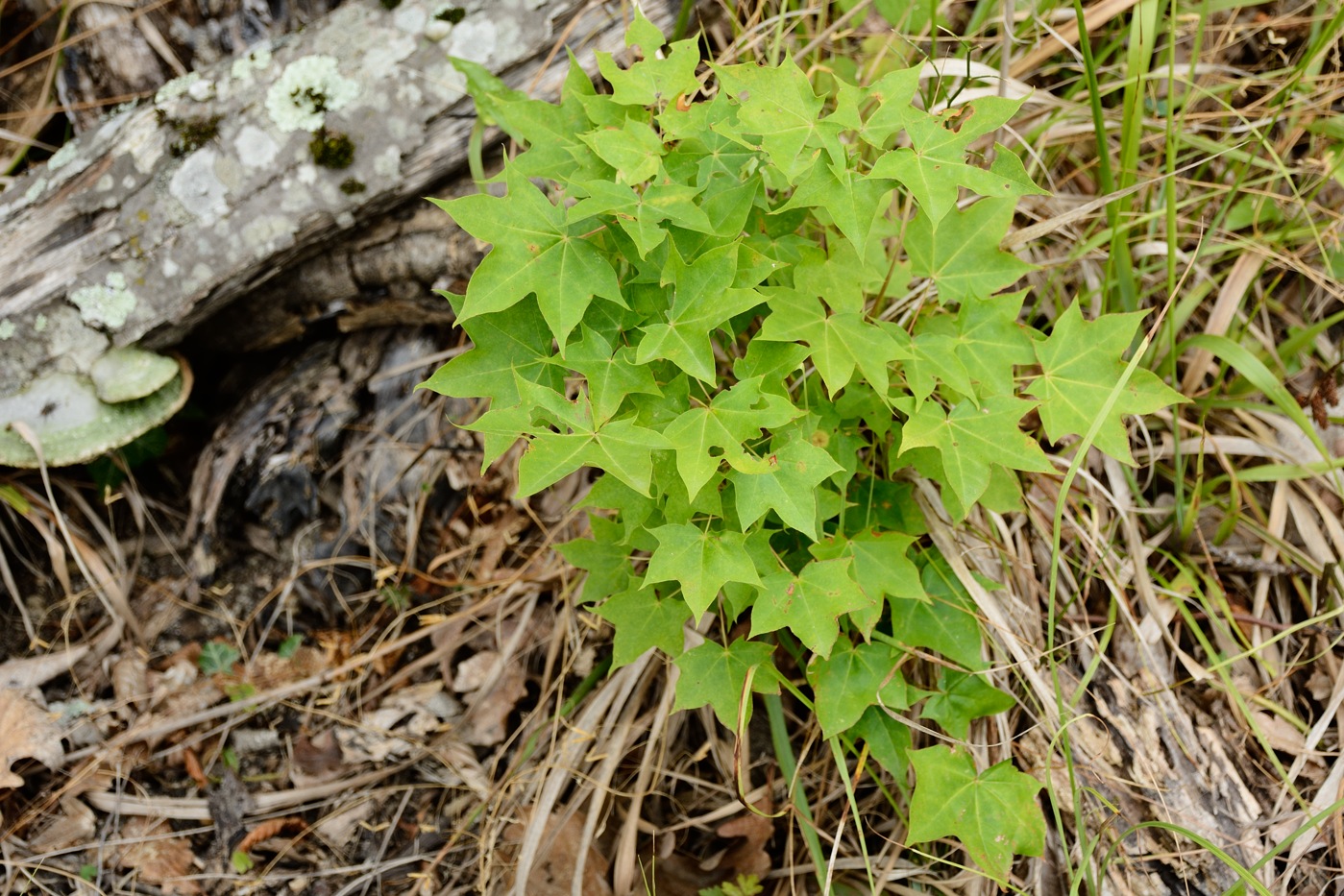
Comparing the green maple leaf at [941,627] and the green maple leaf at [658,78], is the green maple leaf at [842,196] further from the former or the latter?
the green maple leaf at [941,627]

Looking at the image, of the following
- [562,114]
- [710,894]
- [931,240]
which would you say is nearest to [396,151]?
[562,114]

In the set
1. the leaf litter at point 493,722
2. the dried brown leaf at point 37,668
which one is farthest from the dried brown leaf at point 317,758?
the dried brown leaf at point 37,668

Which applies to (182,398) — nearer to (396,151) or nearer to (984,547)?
(396,151)

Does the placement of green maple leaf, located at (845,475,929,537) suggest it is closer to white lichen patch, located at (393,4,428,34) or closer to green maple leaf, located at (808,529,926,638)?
green maple leaf, located at (808,529,926,638)

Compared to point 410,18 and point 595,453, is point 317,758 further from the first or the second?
point 410,18

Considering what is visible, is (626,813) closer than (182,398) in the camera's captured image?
Yes

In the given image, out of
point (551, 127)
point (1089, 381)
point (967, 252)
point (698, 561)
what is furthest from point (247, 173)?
point (1089, 381)
